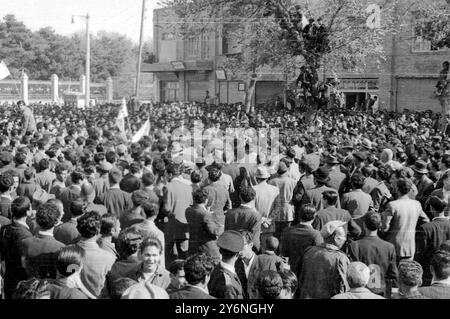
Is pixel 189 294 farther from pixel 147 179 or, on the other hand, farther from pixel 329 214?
pixel 147 179

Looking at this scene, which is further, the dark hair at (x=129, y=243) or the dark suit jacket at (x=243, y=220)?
the dark suit jacket at (x=243, y=220)

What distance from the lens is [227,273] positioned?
478cm

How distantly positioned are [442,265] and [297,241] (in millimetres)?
1616

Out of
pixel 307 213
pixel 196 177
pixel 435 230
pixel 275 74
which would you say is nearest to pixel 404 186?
pixel 435 230

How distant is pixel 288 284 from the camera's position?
4.41 m

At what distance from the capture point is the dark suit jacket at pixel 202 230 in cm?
587

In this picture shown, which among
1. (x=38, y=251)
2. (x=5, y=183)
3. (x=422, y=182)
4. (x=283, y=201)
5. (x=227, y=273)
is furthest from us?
(x=422, y=182)

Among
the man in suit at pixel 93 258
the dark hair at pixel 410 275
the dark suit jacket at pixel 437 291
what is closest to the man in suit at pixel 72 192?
the man in suit at pixel 93 258

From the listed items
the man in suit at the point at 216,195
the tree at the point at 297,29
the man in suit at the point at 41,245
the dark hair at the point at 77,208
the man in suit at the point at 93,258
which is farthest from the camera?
the tree at the point at 297,29

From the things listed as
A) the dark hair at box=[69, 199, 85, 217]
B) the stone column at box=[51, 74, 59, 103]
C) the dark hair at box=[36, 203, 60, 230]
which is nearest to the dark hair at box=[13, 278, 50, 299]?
the dark hair at box=[36, 203, 60, 230]

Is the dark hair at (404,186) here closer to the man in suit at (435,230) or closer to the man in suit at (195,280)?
the man in suit at (435,230)
